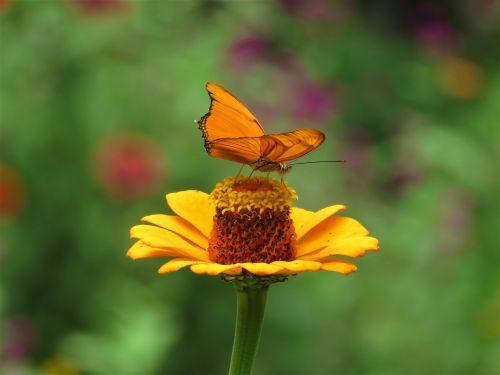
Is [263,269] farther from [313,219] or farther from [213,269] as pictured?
[313,219]

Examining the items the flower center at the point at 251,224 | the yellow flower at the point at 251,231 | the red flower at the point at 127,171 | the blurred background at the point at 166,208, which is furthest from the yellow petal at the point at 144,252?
the red flower at the point at 127,171

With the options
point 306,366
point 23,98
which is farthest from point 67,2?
point 306,366

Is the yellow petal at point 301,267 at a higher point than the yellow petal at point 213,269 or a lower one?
higher

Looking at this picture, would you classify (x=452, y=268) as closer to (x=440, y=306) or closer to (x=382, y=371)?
(x=440, y=306)

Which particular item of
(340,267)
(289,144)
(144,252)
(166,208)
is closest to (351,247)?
(340,267)

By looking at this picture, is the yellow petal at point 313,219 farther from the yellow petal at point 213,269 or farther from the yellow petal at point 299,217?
the yellow petal at point 213,269

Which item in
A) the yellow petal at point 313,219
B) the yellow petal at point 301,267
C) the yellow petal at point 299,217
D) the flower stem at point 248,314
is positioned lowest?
the flower stem at point 248,314

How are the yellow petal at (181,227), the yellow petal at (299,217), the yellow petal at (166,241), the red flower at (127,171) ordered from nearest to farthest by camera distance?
the yellow petal at (166,241) → the yellow petal at (181,227) → the yellow petal at (299,217) → the red flower at (127,171)
